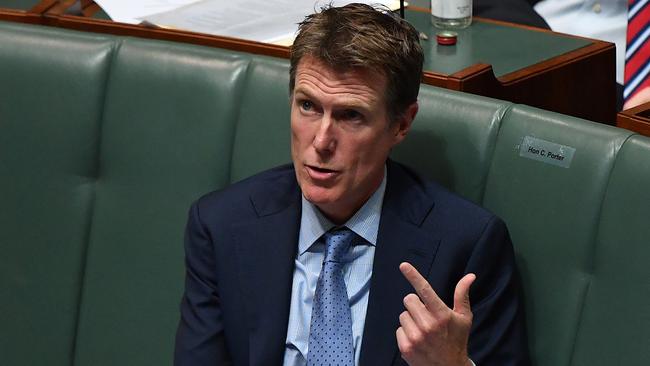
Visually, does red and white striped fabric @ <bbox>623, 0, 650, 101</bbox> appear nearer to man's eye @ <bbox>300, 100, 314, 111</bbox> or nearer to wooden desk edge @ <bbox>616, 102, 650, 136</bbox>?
wooden desk edge @ <bbox>616, 102, 650, 136</bbox>

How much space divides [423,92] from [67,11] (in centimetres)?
87

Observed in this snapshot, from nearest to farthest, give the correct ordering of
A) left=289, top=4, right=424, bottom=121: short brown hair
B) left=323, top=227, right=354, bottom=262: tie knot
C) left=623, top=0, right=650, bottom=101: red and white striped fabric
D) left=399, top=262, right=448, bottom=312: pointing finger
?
1. left=399, top=262, right=448, bottom=312: pointing finger
2. left=289, top=4, right=424, bottom=121: short brown hair
3. left=323, top=227, right=354, bottom=262: tie knot
4. left=623, top=0, right=650, bottom=101: red and white striped fabric

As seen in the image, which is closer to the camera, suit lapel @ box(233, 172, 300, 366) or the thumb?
the thumb

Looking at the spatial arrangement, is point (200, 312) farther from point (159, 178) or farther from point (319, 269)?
point (159, 178)

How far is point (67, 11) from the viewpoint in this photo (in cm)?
239

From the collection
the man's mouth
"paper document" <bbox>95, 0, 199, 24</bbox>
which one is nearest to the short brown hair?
the man's mouth

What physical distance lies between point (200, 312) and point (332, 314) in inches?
8.4

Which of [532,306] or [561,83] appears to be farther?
[561,83]

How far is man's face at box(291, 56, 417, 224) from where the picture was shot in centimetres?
168

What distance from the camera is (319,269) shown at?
1788 mm

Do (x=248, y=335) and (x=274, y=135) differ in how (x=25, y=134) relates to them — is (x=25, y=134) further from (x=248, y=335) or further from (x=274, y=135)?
(x=248, y=335)

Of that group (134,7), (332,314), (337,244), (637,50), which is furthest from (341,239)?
(637,50)

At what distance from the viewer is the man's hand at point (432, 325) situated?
151 centimetres

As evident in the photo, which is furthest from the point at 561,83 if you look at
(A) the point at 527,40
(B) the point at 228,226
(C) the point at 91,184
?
(C) the point at 91,184
